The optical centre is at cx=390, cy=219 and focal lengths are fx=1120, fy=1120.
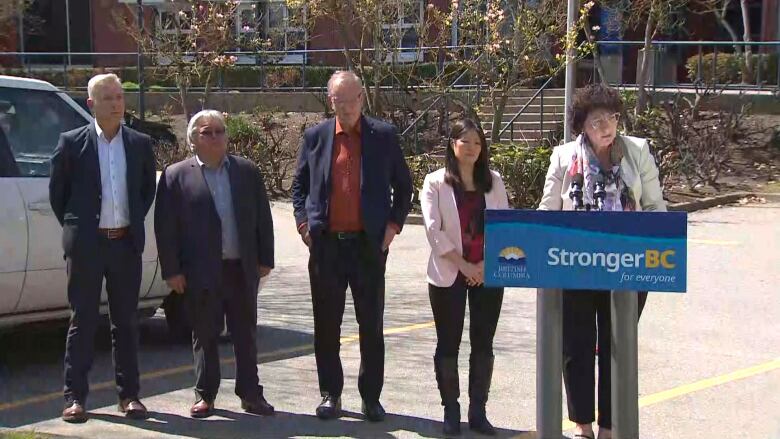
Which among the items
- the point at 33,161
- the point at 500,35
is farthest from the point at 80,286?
the point at 500,35

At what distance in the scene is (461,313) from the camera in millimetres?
5789

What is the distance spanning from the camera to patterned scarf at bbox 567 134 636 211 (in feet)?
17.1

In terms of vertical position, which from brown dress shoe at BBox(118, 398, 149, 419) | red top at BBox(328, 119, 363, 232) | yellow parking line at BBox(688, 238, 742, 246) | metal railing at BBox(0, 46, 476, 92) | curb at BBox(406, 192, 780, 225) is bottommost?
brown dress shoe at BBox(118, 398, 149, 419)

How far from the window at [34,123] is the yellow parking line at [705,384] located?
3670 millimetres

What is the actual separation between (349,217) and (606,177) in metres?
1.43

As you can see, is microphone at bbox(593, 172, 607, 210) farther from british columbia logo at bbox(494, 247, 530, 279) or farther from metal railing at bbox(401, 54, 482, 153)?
metal railing at bbox(401, 54, 482, 153)

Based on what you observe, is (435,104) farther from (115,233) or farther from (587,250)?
(587,250)

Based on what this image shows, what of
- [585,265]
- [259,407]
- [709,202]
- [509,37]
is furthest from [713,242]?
[585,265]

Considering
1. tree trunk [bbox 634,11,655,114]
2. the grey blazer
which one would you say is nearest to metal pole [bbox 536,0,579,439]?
the grey blazer

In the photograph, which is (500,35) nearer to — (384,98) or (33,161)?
(384,98)

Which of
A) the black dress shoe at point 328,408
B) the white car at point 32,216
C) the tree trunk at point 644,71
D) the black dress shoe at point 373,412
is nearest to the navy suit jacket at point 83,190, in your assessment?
the white car at point 32,216

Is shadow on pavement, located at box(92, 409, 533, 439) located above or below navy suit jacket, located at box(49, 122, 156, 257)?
below

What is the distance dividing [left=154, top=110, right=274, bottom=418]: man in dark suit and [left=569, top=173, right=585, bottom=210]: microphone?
5.95 feet

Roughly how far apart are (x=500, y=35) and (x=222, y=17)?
641cm
